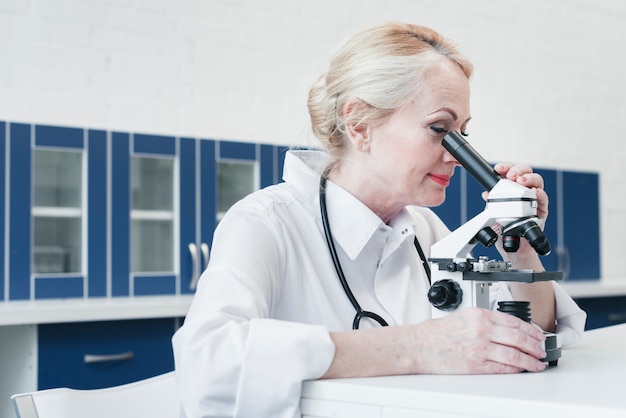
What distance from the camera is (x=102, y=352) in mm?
2783

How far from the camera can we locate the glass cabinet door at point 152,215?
3.19m

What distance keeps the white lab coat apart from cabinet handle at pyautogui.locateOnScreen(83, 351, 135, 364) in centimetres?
139

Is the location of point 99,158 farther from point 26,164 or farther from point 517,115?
point 517,115

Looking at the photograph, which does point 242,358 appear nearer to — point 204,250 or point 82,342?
point 82,342

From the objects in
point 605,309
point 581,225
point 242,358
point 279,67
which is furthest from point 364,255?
point 581,225

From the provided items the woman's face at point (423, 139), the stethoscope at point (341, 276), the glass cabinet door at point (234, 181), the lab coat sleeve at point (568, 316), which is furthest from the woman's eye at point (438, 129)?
the glass cabinet door at point (234, 181)

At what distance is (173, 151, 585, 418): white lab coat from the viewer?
1.09 m

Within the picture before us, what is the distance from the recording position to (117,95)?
3.48 m

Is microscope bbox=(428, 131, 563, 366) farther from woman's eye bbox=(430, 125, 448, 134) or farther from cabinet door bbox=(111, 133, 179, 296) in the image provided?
cabinet door bbox=(111, 133, 179, 296)

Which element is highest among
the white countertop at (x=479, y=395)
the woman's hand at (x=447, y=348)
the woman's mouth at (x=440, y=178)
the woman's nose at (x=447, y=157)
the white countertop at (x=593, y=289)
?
the woman's nose at (x=447, y=157)

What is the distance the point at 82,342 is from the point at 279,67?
70.8 inches

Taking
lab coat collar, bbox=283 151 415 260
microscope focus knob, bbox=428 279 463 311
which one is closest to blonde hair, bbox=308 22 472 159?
lab coat collar, bbox=283 151 415 260

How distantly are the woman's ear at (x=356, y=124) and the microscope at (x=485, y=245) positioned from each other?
0.98 feet

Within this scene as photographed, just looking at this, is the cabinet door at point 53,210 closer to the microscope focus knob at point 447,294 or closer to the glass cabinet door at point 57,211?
the glass cabinet door at point 57,211
